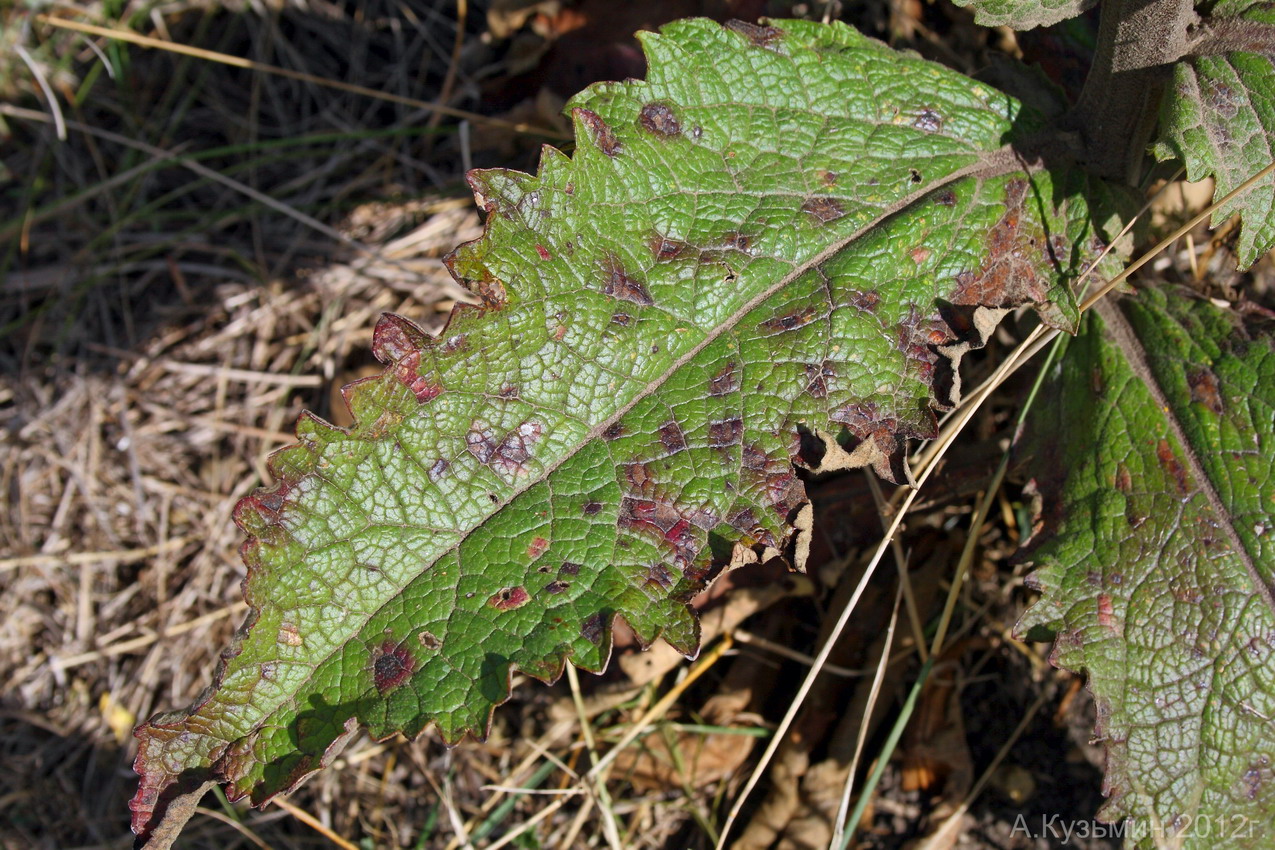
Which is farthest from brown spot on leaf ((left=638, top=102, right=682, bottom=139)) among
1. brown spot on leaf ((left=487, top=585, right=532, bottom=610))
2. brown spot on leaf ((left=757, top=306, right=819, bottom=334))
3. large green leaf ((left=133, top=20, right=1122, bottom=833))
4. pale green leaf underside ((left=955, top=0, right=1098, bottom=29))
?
brown spot on leaf ((left=487, top=585, right=532, bottom=610))

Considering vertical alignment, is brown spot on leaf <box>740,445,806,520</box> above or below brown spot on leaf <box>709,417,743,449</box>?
below

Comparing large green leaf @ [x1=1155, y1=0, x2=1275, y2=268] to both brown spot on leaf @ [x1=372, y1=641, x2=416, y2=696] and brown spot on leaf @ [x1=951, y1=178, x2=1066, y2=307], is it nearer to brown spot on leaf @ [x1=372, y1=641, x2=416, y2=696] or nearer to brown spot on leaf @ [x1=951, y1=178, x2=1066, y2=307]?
brown spot on leaf @ [x1=951, y1=178, x2=1066, y2=307]

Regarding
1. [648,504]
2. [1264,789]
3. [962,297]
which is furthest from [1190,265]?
[648,504]

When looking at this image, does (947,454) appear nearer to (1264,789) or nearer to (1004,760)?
(1004,760)

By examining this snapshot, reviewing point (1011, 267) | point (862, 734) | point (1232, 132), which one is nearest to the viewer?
point (1232, 132)

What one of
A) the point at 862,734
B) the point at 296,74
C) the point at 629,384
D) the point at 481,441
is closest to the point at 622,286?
the point at 629,384

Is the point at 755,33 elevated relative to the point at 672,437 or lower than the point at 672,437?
elevated

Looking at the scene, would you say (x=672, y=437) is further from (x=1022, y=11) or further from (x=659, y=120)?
(x=1022, y=11)
